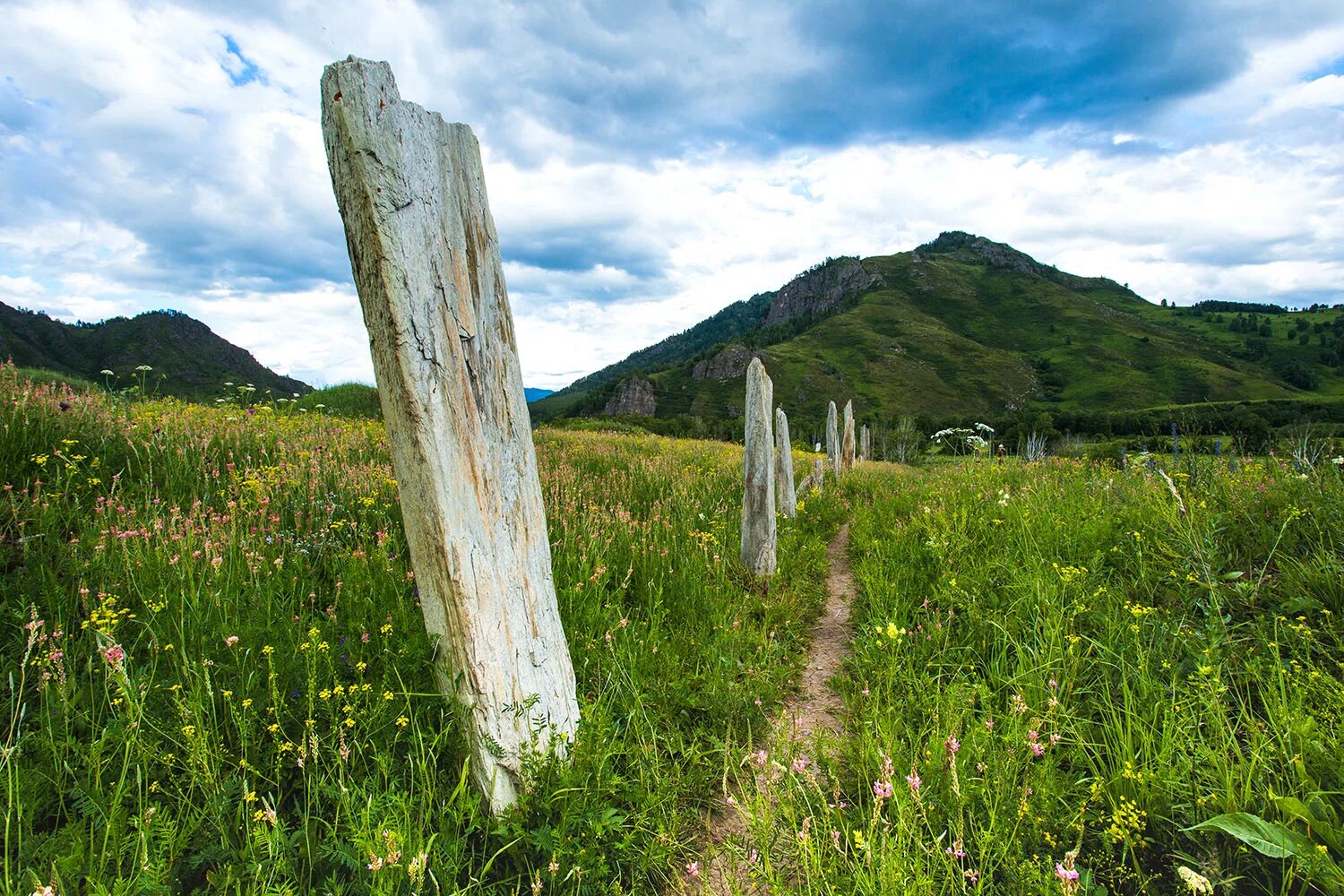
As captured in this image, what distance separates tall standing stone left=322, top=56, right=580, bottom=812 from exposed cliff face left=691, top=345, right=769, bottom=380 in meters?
161

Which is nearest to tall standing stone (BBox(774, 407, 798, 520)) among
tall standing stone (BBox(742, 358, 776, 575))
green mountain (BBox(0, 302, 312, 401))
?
tall standing stone (BBox(742, 358, 776, 575))

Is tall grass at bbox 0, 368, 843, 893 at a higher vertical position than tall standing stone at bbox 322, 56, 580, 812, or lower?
lower

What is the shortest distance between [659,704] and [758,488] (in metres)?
3.49

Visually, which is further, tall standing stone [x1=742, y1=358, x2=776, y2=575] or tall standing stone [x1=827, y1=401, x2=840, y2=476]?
tall standing stone [x1=827, y1=401, x2=840, y2=476]

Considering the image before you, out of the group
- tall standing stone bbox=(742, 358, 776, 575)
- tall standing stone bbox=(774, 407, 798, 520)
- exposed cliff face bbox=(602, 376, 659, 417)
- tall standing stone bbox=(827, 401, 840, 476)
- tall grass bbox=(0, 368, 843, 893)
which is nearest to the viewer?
tall grass bbox=(0, 368, 843, 893)

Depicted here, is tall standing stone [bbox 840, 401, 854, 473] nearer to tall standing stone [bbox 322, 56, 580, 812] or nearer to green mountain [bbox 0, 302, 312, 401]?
tall standing stone [bbox 322, 56, 580, 812]


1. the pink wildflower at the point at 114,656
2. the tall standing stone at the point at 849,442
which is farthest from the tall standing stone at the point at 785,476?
the tall standing stone at the point at 849,442

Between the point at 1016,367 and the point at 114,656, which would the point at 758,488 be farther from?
the point at 1016,367

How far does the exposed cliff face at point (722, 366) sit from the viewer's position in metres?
164

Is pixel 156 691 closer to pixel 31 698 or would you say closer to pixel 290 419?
pixel 31 698

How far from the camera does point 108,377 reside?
6.87 m

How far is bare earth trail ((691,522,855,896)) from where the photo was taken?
2.50 m

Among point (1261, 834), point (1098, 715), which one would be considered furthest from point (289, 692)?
point (1098, 715)

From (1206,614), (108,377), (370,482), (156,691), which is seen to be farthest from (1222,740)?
(108,377)
